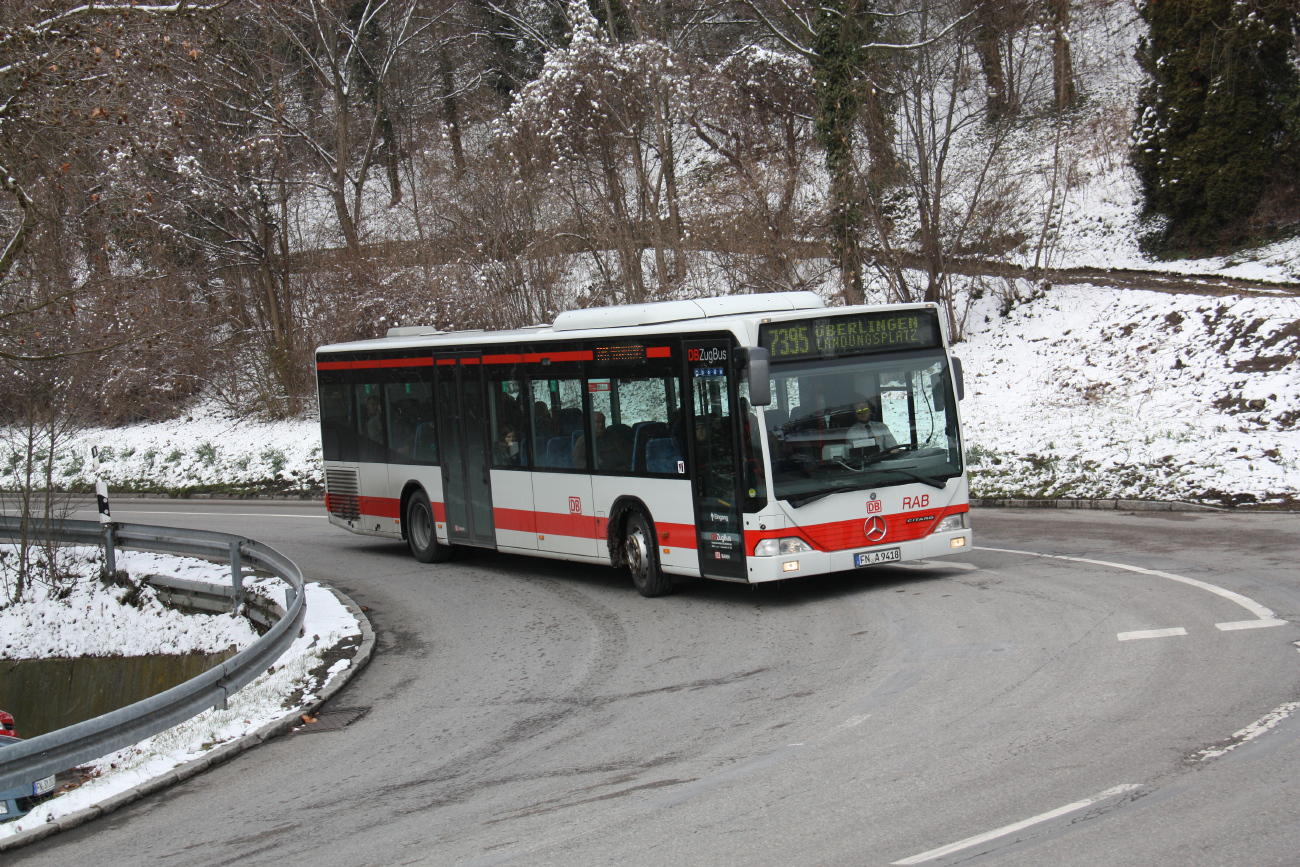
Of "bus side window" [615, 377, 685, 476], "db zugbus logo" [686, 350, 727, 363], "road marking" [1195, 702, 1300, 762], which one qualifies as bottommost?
"road marking" [1195, 702, 1300, 762]

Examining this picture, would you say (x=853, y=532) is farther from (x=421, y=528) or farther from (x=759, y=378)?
(x=421, y=528)

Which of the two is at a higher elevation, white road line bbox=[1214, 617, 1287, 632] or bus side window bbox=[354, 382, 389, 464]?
bus side window bbox=[354, 382, 389, 464]

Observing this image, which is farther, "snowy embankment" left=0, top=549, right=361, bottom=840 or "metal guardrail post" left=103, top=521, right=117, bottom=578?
"metal guardrail post" left=103, top=521, right=117, bottom=578

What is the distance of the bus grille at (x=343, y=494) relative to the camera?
1816cm

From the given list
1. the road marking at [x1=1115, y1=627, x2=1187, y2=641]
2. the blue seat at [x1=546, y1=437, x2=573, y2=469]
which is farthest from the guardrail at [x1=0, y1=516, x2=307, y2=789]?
the road marking at [x1=1115, y1=627, x2=1187, y2=641]

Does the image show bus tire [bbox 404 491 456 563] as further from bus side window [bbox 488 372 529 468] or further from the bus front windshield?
the bus front windshield

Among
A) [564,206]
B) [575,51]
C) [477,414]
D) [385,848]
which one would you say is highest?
[575,51]

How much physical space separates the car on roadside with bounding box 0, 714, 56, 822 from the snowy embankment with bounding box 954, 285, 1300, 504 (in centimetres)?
1429

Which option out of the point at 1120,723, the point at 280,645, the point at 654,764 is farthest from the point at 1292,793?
the point at 280,645

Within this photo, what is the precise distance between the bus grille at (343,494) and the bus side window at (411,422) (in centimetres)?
141

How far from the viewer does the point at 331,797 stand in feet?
22.3

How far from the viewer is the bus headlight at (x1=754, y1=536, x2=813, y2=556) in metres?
11.0

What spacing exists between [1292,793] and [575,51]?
29.5 m

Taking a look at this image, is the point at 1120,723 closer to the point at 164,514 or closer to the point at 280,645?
the point at 280,645
